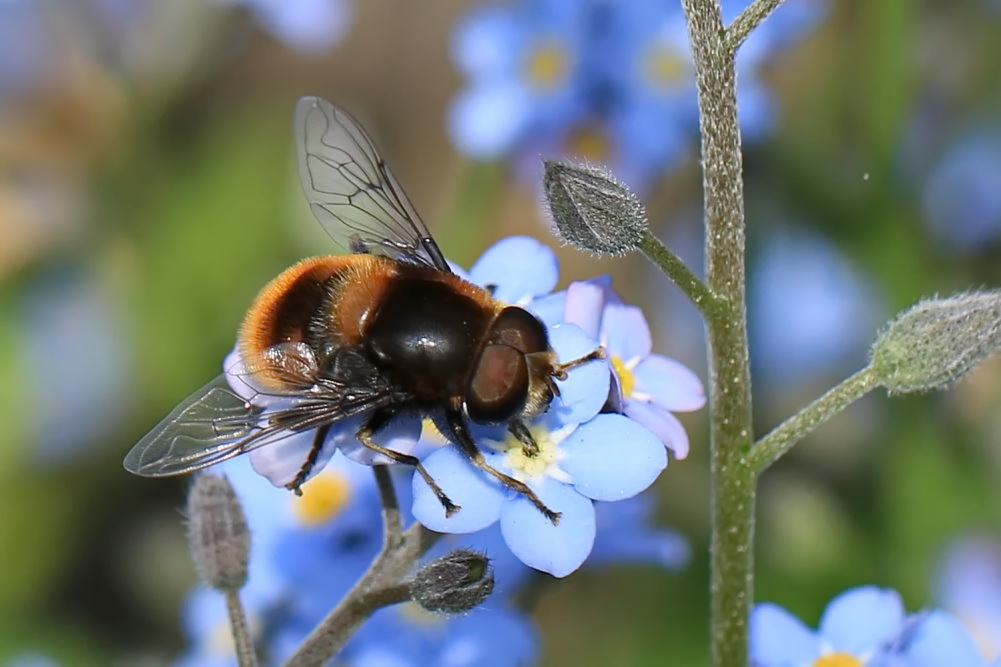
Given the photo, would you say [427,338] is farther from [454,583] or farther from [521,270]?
[454,583]

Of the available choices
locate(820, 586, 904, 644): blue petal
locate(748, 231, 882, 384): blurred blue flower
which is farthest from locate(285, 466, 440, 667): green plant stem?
locate(748, 231, 882, 384): blurred blue flower

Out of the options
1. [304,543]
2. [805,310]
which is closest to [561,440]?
[304,543]

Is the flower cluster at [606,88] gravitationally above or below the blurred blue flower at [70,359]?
above

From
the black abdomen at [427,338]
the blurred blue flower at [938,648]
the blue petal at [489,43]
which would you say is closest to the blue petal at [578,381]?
the black abdomen at [427,338]

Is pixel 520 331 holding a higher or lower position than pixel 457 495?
higher

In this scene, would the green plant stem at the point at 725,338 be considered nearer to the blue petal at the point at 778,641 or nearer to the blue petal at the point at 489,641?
the blue petal at the point at 778,641

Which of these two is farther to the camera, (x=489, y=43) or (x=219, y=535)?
(x=489, y=43)
